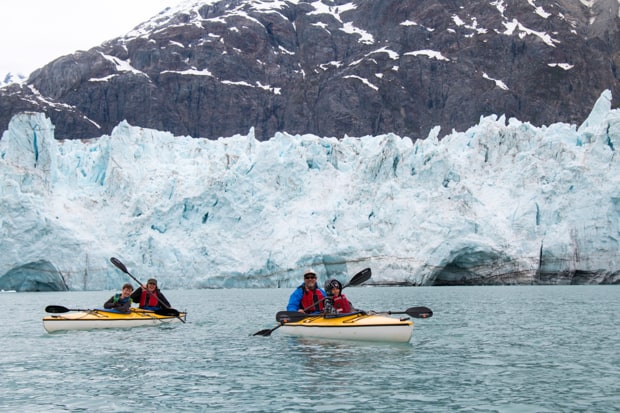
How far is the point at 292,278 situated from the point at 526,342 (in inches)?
989

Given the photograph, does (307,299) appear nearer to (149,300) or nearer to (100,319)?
(100,319)

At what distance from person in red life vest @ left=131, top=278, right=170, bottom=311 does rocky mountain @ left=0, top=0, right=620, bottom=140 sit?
65665 millimetres

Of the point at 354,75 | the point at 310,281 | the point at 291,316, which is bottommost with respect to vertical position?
the point at 291,316

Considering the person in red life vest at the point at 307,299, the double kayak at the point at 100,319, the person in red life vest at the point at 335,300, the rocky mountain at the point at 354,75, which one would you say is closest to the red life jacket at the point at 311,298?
the person in red life vest at the point at 307,299

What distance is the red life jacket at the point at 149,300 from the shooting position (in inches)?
672

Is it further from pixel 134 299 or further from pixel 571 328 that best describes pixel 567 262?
pixel 134 299

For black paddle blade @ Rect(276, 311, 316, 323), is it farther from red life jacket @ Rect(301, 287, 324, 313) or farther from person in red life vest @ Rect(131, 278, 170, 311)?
person in red life vest @ Rect(131, 278, 170, 311)

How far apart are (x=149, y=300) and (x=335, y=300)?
20.0ft

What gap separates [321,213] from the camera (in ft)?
126

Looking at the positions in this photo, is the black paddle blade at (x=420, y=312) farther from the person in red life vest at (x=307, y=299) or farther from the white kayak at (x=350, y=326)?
the person in red life vest at (x=307, y=299)

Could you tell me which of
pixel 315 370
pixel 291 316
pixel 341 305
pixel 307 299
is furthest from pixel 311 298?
pixel 315 370

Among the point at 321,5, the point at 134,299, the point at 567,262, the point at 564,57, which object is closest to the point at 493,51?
the point at 564,57

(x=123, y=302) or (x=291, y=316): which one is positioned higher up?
(x=123, y=302)

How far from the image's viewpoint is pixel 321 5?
105250 mm
